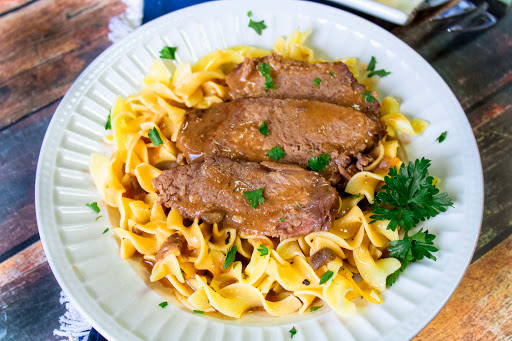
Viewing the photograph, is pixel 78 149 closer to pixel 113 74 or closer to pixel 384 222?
pixel 113 74

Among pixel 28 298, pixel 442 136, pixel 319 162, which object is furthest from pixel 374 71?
pixel 28 298

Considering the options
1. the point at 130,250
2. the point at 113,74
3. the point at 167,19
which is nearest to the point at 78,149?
the point at 113,74

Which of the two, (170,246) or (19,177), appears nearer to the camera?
(170,246)

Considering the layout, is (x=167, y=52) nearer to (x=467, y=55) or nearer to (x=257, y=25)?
(x=257, y=25)

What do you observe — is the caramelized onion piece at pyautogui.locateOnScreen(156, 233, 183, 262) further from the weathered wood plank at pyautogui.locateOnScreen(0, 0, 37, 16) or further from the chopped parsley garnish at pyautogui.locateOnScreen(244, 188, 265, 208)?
the weathered wood plank at pyautogui.locateOnScreen(0, 0, 37, 16)

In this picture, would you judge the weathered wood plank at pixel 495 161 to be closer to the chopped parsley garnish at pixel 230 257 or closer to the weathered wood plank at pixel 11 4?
the chopped parsley garnish at pixel 230 257
